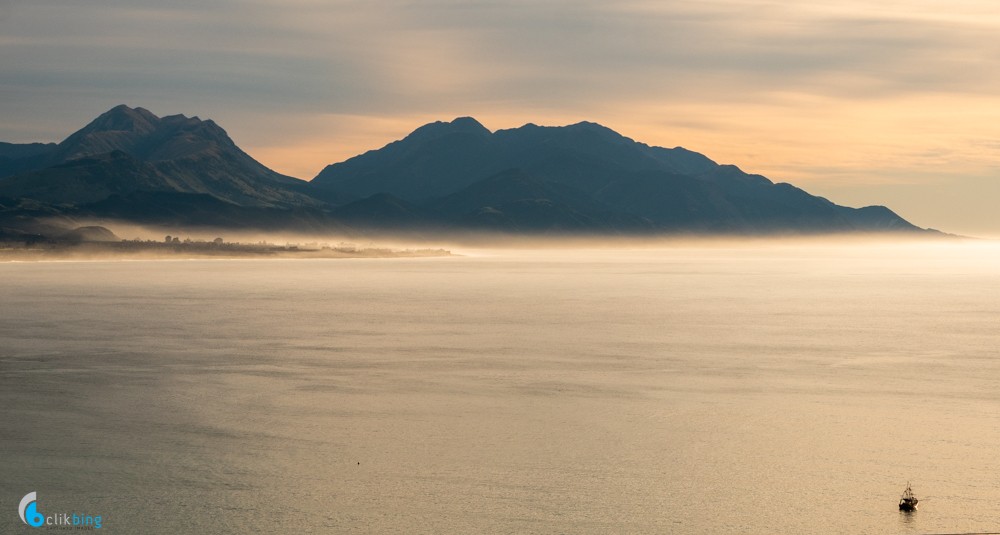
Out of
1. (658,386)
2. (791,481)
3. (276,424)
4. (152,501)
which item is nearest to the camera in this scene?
(152,501)

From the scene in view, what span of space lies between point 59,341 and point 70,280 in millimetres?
58520

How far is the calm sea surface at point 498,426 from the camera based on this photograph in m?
17.3

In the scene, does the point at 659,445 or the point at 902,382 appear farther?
the point at 902,382

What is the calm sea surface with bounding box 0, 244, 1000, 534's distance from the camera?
17312 millimetres

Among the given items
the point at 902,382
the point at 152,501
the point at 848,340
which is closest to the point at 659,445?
the point at 152,501

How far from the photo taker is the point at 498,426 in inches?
941

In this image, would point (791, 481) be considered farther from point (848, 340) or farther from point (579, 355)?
point (848, 340)

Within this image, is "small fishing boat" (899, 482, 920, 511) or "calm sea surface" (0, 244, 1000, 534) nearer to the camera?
"small fishing boat" (899, 482, 920, 511)

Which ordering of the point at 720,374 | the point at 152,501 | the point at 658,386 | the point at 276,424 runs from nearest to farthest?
1. the point at 152,501
2. the point at 276,424
3. the point at 658,386
4. the point at 720,374

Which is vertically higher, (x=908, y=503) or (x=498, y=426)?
(x=908, y=503)

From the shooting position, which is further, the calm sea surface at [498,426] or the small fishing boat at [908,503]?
the calm sea surface at [498,426]

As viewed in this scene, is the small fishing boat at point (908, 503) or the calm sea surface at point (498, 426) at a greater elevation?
the small fishing boat at point (908, 503)

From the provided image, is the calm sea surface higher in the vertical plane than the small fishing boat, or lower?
lower

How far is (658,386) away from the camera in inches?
1190
